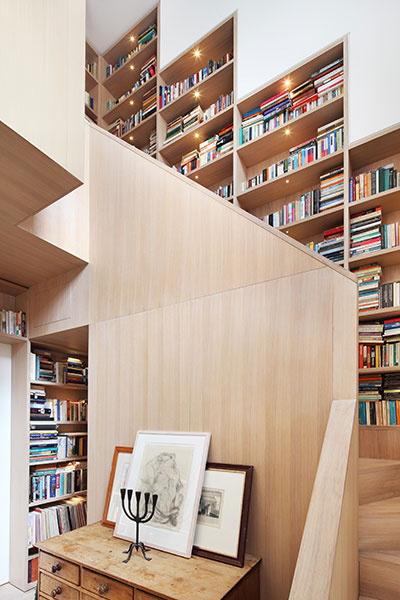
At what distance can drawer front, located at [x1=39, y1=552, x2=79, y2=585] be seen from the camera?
199 cm

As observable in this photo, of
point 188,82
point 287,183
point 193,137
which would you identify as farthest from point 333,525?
point 188,82

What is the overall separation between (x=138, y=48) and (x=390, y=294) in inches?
159

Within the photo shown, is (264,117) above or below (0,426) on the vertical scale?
above

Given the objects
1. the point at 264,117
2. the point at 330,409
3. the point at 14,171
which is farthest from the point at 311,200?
the point at 14,171

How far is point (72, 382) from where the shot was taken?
13.2 ft

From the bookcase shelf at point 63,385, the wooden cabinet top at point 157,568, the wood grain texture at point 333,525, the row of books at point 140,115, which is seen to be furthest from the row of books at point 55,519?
the row of books at point 140,115

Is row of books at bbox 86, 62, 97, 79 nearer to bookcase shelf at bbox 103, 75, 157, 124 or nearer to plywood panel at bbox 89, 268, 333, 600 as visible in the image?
bookcase shelf at bbox 103, 75, 157, 124

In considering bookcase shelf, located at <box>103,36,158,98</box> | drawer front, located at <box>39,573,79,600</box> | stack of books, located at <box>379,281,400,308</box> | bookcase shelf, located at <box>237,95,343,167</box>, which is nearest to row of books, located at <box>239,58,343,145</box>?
bookcase shelf, located at <box>237,95,343,167</box>

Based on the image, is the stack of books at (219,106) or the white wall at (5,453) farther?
the stack of books at (219,106)

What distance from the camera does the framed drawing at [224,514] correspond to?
6.09ft

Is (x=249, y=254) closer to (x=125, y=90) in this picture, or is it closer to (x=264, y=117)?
(x=264, y=117)

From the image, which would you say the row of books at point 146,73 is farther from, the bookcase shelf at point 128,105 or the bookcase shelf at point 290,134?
the bookcase shelf at point 290,134

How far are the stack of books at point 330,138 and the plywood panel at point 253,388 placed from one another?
1685 mm

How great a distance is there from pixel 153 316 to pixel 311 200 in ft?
5.23
